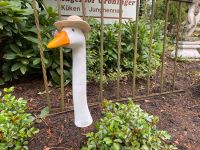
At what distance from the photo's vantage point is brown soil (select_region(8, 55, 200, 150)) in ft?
7.02

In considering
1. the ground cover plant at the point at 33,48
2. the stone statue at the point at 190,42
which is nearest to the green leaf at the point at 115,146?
the ground cover plant at the point at 33,48

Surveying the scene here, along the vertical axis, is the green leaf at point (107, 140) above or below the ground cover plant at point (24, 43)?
below

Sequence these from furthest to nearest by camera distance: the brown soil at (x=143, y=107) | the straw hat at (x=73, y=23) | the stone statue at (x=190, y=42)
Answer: the stone statue at (x=190, y=42), the brown soil at (x=143, y=107), the straw hat at (x=73, y=23)

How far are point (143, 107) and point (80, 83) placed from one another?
43.2 inches

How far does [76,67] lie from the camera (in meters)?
1.85

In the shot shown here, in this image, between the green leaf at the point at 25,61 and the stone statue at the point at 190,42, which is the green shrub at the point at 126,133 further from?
the stone statue at the point at 190,42

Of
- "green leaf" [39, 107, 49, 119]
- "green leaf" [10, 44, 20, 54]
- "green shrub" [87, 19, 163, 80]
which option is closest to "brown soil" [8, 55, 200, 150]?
"green leaf" [39, 107, 49, 119]

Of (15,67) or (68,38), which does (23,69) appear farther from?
(68,38)

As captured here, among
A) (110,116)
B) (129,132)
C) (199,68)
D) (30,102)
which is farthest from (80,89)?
(199,68)

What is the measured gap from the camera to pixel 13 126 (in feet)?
6.07

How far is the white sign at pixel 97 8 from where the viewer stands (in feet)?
12.4

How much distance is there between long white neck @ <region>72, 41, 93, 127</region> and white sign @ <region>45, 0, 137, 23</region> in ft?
6.93

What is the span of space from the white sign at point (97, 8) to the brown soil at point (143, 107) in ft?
3.51

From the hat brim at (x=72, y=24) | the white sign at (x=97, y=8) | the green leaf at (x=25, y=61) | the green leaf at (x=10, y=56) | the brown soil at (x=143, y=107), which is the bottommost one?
the brown soil at (x=143, y=107)
